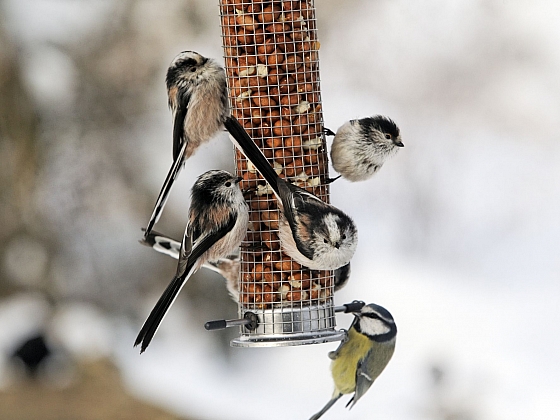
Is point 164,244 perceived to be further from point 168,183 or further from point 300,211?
point 300,211

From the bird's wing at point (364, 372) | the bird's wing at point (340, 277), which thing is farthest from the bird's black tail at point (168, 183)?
the bird's wing at point (364, 372)

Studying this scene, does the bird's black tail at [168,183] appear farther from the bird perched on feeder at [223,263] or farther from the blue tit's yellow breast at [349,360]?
the blue tit's yellow breast at [349,360]

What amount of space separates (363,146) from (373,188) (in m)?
1.75

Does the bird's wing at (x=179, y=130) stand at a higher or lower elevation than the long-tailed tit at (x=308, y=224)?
higher

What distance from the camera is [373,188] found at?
4090 millimetres

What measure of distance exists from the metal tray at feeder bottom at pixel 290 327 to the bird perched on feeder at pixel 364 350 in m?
0.29

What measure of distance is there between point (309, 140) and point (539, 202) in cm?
214

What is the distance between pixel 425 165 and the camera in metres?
4.04

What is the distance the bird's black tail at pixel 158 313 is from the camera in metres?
2.11

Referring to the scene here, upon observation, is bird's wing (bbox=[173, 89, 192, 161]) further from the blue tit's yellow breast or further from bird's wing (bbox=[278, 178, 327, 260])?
the blue tit's yellow breast

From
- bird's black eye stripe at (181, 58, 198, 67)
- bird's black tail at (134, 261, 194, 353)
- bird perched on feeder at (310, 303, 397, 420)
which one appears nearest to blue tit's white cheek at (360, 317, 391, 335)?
bird perched on feeder at (310, 303, 397, 420)

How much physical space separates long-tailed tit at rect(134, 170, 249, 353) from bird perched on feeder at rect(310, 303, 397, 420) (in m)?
0.61

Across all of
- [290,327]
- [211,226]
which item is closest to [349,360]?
[290,327]

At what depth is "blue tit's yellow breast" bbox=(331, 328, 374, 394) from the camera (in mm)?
2682
